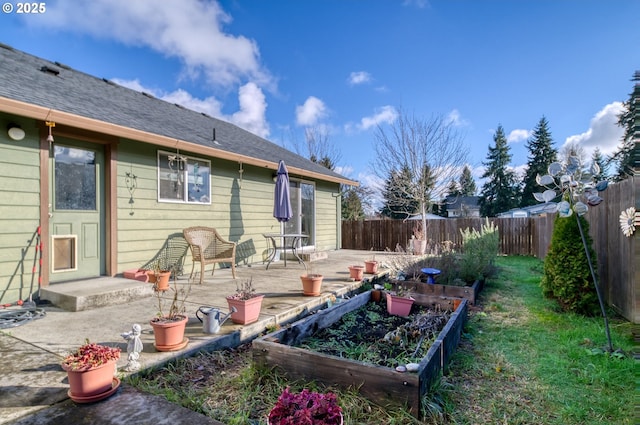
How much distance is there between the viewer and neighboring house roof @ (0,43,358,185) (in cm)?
375

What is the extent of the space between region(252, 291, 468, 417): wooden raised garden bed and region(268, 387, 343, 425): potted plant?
0.55 metres

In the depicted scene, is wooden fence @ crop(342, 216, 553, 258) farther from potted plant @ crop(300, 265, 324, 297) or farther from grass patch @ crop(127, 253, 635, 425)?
grass patch @ crop(127, 253, 635, 425)

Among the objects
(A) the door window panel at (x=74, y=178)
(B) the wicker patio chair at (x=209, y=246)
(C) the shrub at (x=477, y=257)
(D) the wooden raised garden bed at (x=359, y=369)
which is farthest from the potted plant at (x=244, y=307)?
(C) the shrub at (x=477, y=257)

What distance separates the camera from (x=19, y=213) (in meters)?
3.78

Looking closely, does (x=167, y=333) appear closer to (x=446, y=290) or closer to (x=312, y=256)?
(x=446, y=290)

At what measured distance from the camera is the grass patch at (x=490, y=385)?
1.87 meters

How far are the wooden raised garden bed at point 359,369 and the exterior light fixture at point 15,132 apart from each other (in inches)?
151

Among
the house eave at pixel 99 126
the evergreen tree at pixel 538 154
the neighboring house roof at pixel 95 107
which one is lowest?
the house eave at pixel 99 126

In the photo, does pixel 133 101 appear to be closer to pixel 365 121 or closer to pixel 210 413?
pixel 210 413

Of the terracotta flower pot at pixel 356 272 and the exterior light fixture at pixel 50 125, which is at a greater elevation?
the exterior light fixture at pixel 50 125

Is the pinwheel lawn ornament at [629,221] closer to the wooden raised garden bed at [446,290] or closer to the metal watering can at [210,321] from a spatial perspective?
the wooden raised garden bed at [446,290]

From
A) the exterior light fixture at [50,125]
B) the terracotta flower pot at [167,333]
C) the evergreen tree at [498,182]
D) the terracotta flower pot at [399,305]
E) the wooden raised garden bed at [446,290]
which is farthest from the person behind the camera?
the evergreen tree at [498,182]

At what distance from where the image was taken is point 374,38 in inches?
361

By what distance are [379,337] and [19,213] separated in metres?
4.35
